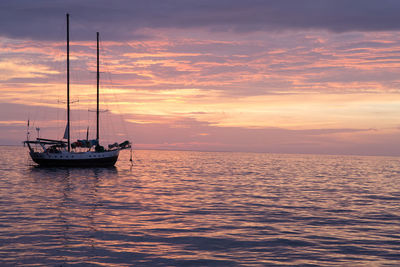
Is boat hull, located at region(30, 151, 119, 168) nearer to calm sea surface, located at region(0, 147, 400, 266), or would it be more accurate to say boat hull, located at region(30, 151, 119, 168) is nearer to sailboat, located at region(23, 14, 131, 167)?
sailboat, located at region(23, 14, 131, 167)

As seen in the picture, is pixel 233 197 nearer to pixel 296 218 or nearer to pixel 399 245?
pixel 296 218

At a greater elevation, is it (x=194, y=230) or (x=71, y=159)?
(x=71, y=159)

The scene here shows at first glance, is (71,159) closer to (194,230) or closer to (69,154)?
(69,154)

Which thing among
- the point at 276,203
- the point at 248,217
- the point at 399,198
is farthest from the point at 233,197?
the point at 399,198

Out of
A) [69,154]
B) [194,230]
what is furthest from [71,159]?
[194,230]

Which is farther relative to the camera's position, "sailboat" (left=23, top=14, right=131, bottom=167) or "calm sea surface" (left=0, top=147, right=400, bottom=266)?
"sailboat" (left=23, top=14, right=131, bottom=167)

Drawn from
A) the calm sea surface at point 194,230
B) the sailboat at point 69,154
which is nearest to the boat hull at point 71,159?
the sailboat at point 69,154

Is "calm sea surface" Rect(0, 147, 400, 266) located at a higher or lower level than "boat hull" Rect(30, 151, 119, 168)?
lower

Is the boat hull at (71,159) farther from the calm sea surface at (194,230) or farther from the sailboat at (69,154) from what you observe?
the calm sea surface at (194,230)

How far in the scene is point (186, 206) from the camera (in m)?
26.6

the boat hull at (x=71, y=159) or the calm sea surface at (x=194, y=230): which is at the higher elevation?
the boat hull at (x=71, y=159)

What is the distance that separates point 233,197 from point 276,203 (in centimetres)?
424

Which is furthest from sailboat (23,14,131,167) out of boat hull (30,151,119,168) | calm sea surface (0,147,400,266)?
calm sea surface (0,147,400,266)

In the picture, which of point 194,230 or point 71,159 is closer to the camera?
point 194,230
